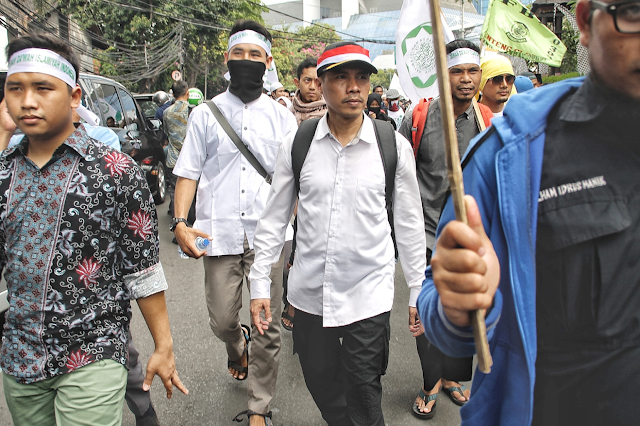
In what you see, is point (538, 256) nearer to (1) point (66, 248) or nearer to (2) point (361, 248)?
(2) point (361, 248)

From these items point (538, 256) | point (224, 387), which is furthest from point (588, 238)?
point (224, 387)

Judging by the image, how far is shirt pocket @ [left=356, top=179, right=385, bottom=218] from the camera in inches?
94.9

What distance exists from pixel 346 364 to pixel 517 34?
16.5 feet

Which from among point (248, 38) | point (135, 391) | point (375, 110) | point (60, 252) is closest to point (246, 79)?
point (248, 38)

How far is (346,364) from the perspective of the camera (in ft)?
Answer: 7.93

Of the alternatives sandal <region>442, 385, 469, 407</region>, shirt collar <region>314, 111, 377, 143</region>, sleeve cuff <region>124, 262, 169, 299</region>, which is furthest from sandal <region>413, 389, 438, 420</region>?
sleeve cuff <region>124, 262, 169, 299</region>

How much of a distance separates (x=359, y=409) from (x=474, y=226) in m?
1.71

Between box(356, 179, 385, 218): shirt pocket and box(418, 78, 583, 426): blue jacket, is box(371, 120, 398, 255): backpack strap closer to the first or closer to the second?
box(356, 179, 385, 218): shirt pocket

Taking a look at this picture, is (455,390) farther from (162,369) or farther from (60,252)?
(60,252)

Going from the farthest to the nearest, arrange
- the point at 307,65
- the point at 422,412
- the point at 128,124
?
the point at 128,124, the point at 307,65, the point at 422,412

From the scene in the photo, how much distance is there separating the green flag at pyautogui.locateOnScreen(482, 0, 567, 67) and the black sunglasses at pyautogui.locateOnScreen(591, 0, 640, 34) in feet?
17.1

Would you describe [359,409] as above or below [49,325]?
below

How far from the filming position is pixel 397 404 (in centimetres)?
326

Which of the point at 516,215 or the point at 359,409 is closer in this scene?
the point at 516,215
